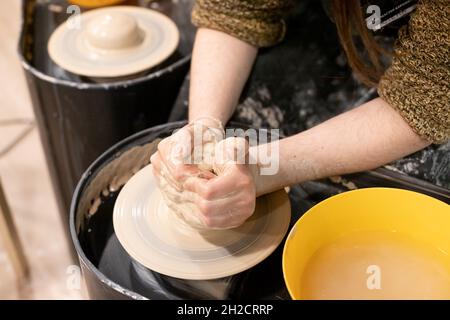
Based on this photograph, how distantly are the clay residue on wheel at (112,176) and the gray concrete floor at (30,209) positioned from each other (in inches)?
17.4

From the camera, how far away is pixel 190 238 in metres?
1.16

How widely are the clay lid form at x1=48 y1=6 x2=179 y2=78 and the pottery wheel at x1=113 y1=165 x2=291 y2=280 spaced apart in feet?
1.95

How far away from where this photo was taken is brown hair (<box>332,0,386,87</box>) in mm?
1298

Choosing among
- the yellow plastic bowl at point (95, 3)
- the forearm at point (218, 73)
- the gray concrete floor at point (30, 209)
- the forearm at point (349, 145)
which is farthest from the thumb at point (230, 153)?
the yellow plastic bowl at point (95, 3)

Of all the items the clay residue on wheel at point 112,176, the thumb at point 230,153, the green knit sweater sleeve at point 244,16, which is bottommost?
the clay residue on wheel at point 112,176

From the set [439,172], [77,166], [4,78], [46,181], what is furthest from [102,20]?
[4,78]

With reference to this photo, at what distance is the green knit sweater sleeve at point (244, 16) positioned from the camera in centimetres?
145

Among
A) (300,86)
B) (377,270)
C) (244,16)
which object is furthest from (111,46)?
(377,270)

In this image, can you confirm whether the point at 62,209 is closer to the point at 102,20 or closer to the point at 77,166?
the point at 77,166

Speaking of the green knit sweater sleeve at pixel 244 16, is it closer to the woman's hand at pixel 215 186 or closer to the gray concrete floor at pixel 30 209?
the woman's hand at pixel 215 186

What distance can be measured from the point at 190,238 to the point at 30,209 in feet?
4.50

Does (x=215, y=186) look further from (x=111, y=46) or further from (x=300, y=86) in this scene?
(x=111, y=46)

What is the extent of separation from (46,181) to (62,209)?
1.67 feet

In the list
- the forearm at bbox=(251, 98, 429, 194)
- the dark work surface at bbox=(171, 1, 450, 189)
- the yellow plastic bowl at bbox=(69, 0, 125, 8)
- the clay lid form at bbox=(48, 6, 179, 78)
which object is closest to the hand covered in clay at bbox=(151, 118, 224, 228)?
the forearm at bbox=(251, 98, 429, 194)
